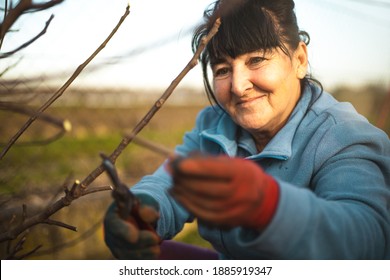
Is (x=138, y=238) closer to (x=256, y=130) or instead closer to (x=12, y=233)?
(x=12, y=233)

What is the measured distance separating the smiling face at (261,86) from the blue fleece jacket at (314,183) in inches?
2.4

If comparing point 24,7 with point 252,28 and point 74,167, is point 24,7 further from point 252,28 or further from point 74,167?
point 74,167

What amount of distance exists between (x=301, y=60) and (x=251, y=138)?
1.09ft

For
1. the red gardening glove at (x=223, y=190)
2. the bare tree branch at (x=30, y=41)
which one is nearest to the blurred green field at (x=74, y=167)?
the bare tree branch at (x=30, y=41)

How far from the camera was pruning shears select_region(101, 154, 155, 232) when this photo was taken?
2.88 ft

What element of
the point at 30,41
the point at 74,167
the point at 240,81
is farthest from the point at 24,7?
the point at 74,167

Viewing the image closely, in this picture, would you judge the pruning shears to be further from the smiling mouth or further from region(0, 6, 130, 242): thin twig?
the smiling mouth

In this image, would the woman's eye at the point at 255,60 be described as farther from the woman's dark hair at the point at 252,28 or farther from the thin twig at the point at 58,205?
the thin twig at the point at 58,205

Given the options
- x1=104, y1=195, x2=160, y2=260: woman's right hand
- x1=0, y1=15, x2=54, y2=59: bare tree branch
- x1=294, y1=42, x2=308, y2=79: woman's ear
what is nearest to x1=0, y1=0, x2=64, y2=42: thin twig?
x1=0, y1=15, x2=54, y2=59: bare tree branch

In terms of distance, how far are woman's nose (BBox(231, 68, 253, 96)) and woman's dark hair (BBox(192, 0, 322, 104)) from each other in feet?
0.19

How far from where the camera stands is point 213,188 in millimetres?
702

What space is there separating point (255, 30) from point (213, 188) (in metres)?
0.80

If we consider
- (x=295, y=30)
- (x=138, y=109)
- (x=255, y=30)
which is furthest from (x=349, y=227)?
(x=138, y=109)
